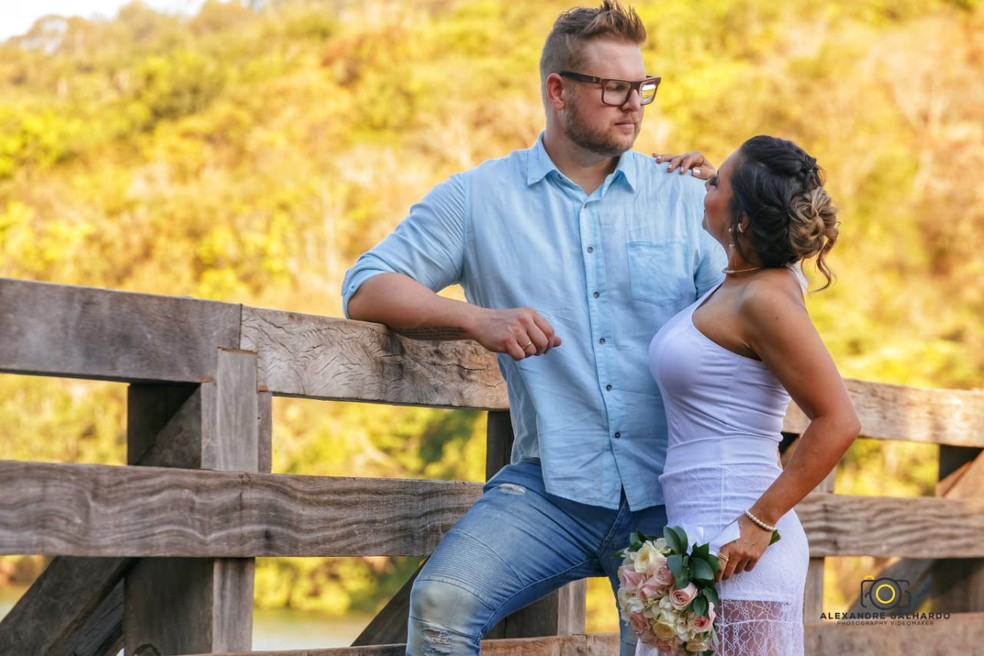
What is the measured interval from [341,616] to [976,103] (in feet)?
51.4

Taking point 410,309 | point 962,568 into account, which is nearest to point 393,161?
point 962,568

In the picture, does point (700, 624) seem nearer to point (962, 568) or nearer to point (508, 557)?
point (508, 557)

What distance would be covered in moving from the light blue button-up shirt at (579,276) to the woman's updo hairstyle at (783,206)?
335 mm

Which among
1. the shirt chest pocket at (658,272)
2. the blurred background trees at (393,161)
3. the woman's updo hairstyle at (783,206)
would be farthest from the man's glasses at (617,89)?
the blurred background trees at (393,161)

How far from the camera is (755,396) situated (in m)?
2.44

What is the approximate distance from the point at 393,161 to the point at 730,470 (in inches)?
898

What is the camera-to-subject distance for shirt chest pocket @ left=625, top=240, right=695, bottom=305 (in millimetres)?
2752

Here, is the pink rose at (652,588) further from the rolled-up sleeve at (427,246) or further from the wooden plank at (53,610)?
the wooden plank at (53,610)

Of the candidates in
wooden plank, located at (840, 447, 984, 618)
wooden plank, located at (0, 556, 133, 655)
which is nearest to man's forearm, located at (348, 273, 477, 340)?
wooden plank, located at (0, 556, 133, 655)

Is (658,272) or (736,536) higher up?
(658,272)

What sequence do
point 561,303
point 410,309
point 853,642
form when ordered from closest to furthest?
1. point 410,309
2. point 561,303
3. point 853,642

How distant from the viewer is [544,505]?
103 inches

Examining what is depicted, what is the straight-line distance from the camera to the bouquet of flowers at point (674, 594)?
228cm

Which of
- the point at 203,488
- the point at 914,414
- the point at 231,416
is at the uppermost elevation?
the point at 914,414
